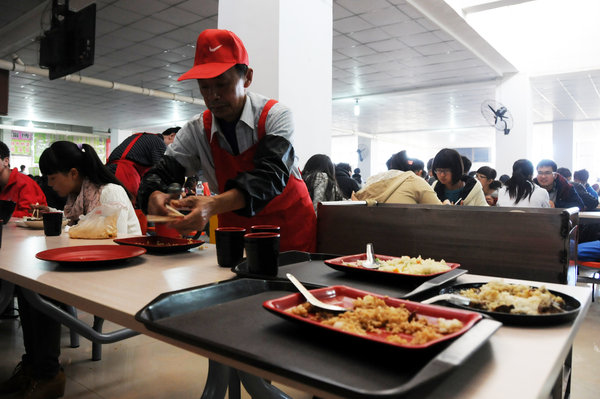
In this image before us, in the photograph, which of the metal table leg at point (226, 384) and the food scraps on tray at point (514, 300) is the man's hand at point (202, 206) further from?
the food scraps on tray at point (514, 300)

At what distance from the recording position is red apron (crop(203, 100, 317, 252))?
1.61 meters

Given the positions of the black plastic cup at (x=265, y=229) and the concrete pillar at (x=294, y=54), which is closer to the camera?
the black plastic cup at (x=265, y=229)

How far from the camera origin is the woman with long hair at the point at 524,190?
13.5 feet

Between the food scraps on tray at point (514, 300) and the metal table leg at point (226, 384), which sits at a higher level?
the food scraps on tray at point (514, 300)

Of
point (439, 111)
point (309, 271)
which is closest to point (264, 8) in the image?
point (309, 271)

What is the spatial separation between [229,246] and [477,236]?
0.82 m

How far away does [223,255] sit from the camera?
1217mm

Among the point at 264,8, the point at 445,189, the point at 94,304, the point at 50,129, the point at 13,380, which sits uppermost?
the point at 50,129

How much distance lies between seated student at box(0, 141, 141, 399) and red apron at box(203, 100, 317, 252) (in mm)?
833

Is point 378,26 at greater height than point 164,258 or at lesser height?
→ greater

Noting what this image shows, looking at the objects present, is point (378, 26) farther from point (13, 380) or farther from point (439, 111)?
point (439, 111)

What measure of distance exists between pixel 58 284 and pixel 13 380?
1.42 m

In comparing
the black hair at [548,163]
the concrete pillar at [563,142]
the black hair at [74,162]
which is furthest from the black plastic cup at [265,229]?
the concrete pillar at [563,142]

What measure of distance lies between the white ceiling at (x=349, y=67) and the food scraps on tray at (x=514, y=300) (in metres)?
5.37
